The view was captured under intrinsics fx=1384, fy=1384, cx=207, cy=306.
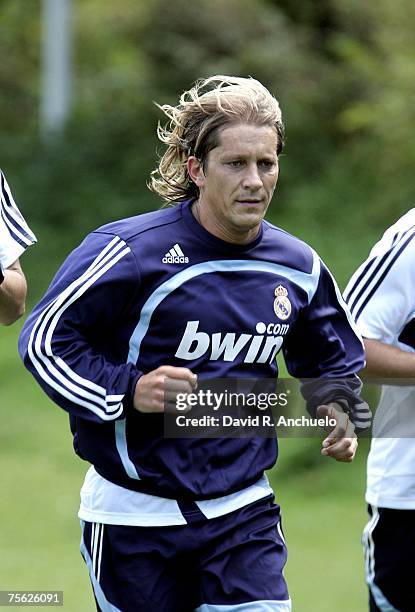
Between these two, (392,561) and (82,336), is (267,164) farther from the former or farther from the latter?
(392,561)

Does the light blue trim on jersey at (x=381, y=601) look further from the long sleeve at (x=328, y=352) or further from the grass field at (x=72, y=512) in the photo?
the grass field at (x=72, y=512)

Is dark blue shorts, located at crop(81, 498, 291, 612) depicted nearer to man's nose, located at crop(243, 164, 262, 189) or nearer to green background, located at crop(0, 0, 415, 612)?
man's nose, located at crop(243, 164, 262, 189)

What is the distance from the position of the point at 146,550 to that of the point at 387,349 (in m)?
1.16

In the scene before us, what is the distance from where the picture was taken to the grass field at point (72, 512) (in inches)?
323

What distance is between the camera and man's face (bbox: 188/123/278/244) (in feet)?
14.0

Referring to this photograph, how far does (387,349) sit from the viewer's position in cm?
484

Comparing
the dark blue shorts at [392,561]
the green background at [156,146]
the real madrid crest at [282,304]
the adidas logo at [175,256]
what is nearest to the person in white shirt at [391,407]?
the dark blue shorts at [392,561]

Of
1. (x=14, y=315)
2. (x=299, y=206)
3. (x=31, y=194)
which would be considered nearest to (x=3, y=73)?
(x=31, y=194)

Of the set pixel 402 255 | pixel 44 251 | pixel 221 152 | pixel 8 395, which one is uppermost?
pixel 221 152

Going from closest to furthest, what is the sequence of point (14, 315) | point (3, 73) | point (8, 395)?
point (14, 315)
point (8, 395)
point (3, 73)

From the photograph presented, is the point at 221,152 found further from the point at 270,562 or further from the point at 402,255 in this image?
the point at 270,562

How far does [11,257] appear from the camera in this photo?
4.81m

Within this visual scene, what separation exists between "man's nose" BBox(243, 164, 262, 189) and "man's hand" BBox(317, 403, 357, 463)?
31.1 inches

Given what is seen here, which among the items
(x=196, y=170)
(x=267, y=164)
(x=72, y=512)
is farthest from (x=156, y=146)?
(x=267, y=164)
